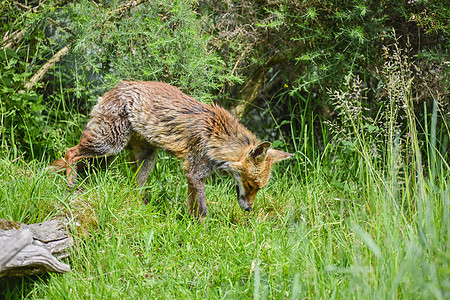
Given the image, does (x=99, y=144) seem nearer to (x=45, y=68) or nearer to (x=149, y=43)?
(x=149, y=43)

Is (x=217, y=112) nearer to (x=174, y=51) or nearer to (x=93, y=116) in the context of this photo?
(x=174, y=51)

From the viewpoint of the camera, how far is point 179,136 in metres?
5.52

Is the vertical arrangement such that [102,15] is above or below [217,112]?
above

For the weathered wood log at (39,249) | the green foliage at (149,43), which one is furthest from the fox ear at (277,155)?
the weathered wood log at (39,249)

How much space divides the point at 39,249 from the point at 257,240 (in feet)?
6.40

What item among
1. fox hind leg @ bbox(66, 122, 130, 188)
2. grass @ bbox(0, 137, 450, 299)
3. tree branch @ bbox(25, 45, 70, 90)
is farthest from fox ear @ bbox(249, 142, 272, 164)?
tree branch @ bbox(25, 45, 70, 90)

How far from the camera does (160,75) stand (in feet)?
20.9

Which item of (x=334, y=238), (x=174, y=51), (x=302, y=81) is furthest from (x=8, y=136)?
(x=334, y=238)

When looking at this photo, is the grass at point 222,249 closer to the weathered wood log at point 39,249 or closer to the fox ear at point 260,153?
the weathered wood log at point 39,249

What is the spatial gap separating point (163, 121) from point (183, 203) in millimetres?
1042

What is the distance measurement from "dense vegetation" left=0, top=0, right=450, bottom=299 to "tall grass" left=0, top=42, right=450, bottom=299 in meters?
0.02

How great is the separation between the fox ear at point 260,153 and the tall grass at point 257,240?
2.20 ft

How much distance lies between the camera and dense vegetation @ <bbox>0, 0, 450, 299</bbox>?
3826 millimetres

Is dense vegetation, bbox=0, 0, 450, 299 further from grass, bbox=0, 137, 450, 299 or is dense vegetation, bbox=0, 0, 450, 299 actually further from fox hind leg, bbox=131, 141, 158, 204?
fox hind leg, bbox=131, 141, 158, 204
